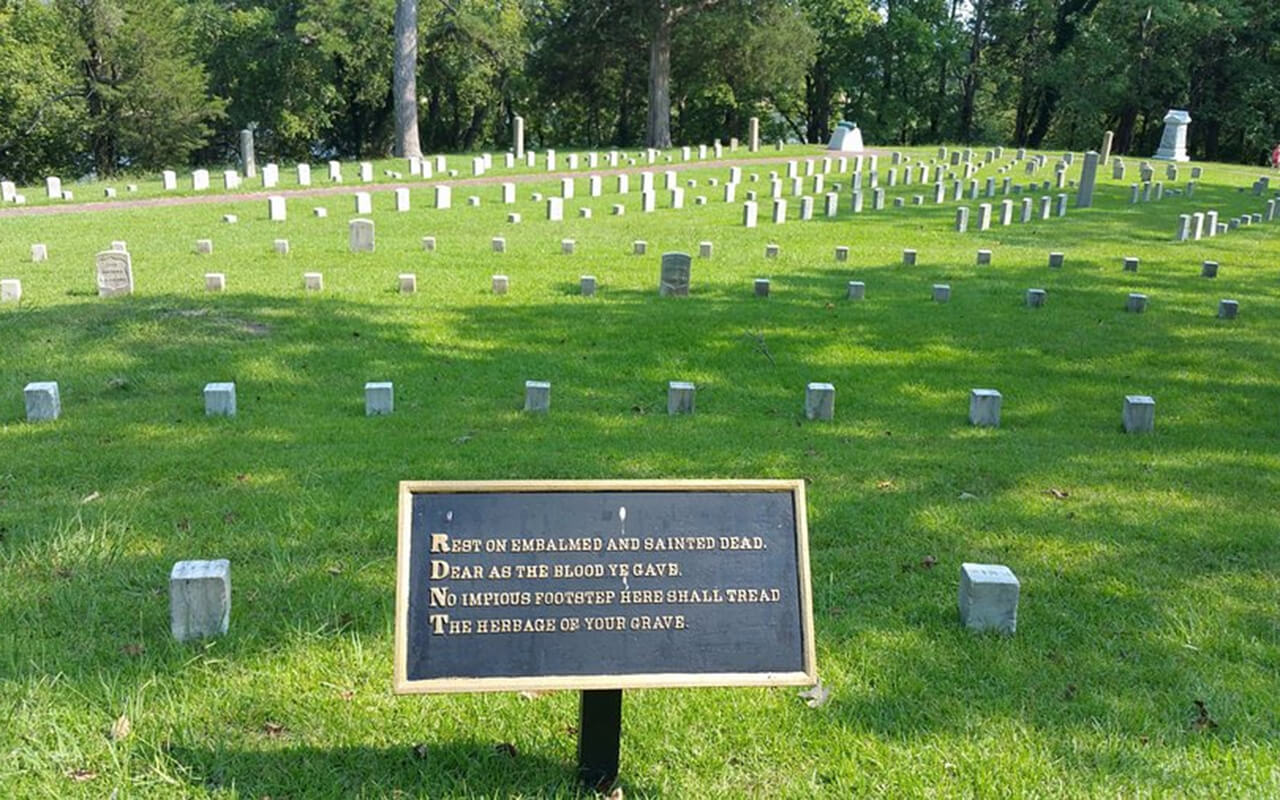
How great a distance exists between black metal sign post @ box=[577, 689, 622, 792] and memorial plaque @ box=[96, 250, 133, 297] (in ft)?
35.4

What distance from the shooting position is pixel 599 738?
3.52m

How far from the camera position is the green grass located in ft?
12.3

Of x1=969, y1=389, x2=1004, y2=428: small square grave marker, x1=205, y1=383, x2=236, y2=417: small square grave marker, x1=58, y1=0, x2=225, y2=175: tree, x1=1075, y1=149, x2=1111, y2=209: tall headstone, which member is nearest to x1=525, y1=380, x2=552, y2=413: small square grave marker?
x1=205, y1=383, x2=236, y2=417: small square grave marker

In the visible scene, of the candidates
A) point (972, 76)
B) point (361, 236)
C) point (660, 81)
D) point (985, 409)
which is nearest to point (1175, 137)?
point (972, 76)

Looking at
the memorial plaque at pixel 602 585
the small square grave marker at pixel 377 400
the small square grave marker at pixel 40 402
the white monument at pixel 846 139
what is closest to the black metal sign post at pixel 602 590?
the memorial plaque at pixel 602 585

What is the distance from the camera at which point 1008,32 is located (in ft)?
184

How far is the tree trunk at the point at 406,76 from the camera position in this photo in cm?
3459

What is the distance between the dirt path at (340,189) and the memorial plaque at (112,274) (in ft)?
32.6

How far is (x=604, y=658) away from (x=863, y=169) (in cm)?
2846

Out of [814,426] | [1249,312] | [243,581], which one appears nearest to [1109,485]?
[814,426]

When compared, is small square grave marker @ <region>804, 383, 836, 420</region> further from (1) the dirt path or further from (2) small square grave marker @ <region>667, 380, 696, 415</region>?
(1) the dirt path

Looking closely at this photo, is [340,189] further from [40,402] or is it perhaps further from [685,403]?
[685,403]

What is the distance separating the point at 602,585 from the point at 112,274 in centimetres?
1082

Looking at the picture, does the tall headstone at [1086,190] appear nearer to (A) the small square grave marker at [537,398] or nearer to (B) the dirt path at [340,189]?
(B) the dirt path at [340,189]
